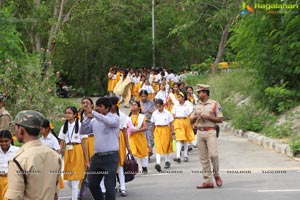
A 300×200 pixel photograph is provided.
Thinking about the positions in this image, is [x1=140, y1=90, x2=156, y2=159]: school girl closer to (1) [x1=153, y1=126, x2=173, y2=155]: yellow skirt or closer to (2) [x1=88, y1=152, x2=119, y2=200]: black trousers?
(1) [x1=153, y1=126, x2=173, y2=155]: yellow skirt

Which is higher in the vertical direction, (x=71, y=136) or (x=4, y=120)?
(x=4, y=120)

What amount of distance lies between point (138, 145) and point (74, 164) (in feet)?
11.0

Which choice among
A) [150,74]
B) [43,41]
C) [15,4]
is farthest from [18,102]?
[43,41]

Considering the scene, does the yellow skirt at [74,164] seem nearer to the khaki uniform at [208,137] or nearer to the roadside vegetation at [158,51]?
the khaki uniform at [208,137]

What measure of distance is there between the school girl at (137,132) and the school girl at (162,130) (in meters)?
0.87

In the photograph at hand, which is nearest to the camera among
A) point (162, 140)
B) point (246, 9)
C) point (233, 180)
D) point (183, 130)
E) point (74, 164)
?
point (74, 164)

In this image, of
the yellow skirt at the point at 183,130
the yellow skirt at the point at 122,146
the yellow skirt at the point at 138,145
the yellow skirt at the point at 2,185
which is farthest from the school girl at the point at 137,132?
the yellow skirt at the point at 2,185

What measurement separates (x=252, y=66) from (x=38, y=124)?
1722 centimetres

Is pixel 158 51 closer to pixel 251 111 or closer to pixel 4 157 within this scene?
pixel 251 111

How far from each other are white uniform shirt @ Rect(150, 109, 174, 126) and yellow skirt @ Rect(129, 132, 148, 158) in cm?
107

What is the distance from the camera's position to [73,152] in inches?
408

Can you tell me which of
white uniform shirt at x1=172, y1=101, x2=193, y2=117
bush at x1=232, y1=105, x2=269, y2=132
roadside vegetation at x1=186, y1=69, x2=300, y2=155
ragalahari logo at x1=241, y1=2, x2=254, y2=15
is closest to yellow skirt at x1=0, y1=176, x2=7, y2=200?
white uniform shirt at x1=172, y1=101, x2=193, y2=117

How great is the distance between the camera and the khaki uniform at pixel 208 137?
1143 centimetres

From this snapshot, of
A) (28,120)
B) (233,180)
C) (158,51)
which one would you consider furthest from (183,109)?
(158,51)
